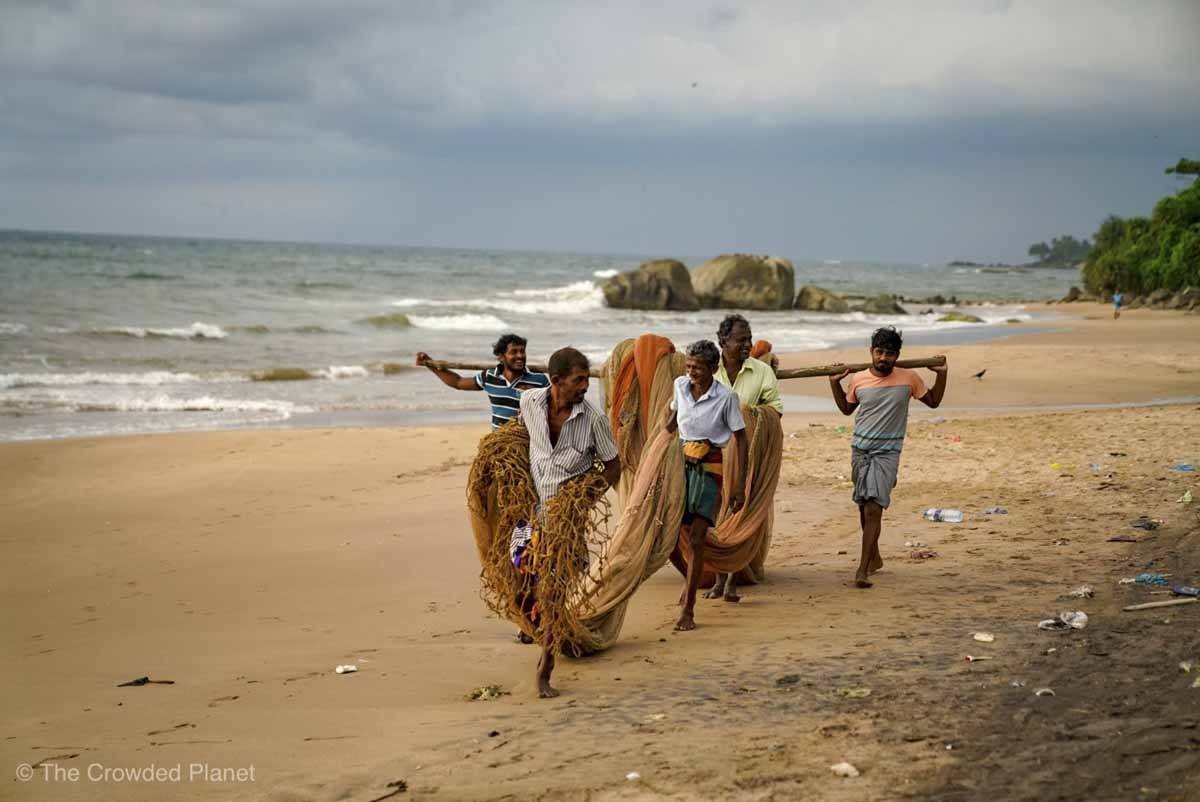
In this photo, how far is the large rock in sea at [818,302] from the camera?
49.2m

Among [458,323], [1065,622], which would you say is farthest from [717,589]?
[458,323]

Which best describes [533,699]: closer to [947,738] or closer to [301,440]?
[947,738]

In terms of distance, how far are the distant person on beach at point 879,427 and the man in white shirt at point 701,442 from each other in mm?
1101

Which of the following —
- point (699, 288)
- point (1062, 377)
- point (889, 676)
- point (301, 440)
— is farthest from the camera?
point (699, 288)

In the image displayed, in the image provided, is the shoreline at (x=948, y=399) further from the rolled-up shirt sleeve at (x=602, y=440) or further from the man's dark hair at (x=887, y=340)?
the rolled-up shirt sleeve at (x=602, y=440)

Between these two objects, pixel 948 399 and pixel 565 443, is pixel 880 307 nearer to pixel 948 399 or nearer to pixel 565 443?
pixel 948 399

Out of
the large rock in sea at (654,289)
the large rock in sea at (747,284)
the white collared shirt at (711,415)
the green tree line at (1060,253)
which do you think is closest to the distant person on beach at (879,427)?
the white collared shirt at (711,415)

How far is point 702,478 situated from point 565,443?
142 centimetres

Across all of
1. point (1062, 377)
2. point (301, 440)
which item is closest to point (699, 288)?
point (1062, 377)

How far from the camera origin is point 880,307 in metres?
50.1

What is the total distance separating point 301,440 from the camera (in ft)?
48.5

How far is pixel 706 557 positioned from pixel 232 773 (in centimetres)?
341

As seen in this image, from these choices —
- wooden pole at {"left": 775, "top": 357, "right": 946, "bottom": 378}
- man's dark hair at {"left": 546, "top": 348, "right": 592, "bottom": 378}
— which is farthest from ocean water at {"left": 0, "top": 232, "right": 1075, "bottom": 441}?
man's dark hair at {"left": 546, "top": 348, "right": 592, "bottom": 378}

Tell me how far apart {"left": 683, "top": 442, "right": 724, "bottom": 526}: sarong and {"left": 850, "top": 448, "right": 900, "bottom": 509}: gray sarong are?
1233 mm
